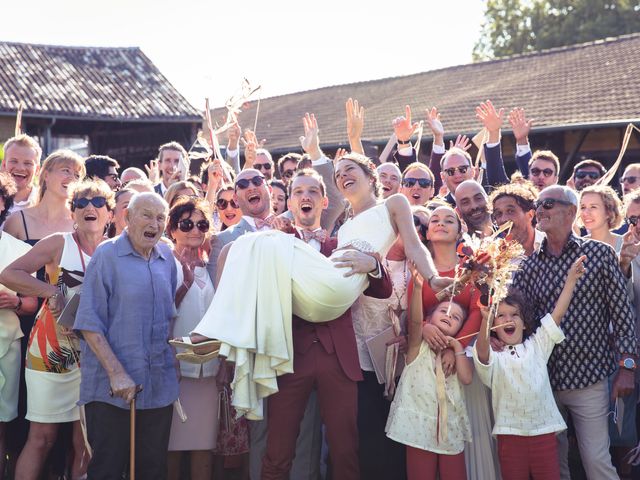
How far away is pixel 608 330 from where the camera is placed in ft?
16.7


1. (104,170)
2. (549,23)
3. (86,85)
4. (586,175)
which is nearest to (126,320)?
(104,170)

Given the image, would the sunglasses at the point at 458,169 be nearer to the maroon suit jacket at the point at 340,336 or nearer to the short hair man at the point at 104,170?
the maroon suit jacket at the point at 340,336

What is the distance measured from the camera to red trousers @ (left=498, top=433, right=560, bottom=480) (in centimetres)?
475

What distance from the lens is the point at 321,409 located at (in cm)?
464

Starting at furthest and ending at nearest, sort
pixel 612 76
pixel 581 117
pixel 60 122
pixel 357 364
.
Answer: pixel 60 122
pixel 612 76
pixel 581 117
pixel 357 364

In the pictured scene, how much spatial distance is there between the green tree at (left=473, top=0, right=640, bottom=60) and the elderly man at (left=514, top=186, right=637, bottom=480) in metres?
35.2

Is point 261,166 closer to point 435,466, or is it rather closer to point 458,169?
point 458,169

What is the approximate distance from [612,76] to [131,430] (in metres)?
15.9

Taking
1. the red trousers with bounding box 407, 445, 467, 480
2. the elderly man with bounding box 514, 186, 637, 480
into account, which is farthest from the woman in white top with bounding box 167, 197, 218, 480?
the elderly man with bounding box 514, 186, 637, 480

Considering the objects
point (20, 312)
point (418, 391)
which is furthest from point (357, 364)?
point (20, 312)

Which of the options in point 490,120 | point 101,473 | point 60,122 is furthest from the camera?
point 60,122

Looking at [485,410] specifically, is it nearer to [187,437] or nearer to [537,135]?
[187,437]

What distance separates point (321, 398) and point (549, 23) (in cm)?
3993

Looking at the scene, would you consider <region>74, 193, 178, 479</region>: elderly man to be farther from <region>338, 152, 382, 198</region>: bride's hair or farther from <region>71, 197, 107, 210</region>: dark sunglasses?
<region>338, 152, 382, 198</region>: bride's hair
